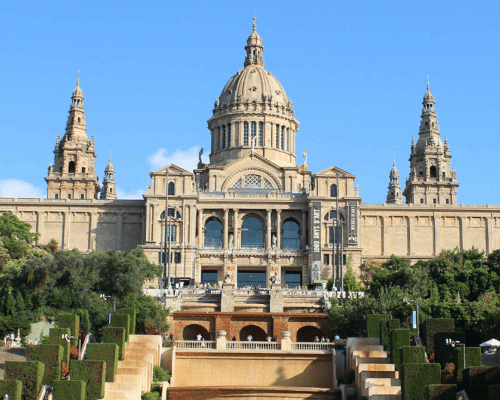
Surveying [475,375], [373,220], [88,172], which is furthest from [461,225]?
[475,375]

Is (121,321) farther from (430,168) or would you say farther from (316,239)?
(430,168)

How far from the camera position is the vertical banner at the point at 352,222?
101438mm

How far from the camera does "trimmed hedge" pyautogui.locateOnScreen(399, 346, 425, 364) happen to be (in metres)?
51.9

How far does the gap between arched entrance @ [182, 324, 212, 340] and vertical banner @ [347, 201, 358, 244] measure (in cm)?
3207

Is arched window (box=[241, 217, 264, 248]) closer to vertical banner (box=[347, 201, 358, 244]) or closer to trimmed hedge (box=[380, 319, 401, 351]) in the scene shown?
vertical banner (box=[347, 201, 358, 244])

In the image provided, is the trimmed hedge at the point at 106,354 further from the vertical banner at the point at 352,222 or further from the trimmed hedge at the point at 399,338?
the vertical banner at the point at 352,222

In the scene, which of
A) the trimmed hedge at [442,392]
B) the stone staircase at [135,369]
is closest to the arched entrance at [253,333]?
the stone staircase at [135,369]

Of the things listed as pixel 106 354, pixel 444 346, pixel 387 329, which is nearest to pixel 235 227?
pixel 387 329

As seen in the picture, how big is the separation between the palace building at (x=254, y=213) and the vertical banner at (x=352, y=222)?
0.12 metres

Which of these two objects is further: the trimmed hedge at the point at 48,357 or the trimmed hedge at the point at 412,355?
the trimmed hedge at the point at 412,355

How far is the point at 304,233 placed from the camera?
104062mm

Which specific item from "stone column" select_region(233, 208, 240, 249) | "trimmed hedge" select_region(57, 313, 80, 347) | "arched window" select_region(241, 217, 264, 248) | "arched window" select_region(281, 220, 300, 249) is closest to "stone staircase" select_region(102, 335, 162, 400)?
"trimmed hedge" select_region(57, 313, 80, 347)

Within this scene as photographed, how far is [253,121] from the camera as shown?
4589 inches

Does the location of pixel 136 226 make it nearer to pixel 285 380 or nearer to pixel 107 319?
pixel 107 319
